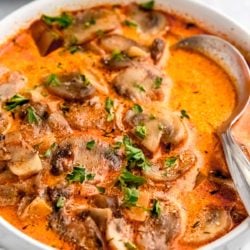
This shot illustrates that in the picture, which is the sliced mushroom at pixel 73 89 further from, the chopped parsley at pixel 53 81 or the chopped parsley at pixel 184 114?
the chopped parsley at pixel 184 114

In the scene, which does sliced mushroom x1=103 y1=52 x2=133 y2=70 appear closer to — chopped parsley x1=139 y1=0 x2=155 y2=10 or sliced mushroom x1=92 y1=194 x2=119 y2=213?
chopped parsley x1=139 y1=0 x2=155 y2=10

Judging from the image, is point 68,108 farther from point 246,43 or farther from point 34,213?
point 246,43

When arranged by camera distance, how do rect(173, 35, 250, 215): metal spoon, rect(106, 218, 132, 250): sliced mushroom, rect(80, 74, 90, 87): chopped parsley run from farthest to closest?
rect(80, 74, 90, 87): chopped parsley, rect(173, 35, 250, 215): metal spoon, rect(106, 218, 132, 250): sliced mushroom

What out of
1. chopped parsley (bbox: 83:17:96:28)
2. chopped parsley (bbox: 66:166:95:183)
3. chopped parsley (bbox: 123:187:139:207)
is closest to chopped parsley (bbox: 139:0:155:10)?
chopped parsley (bbox: 83:17:96:28)

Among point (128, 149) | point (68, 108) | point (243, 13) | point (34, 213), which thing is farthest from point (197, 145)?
point (243, 13)

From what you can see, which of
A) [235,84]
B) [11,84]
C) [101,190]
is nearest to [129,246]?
[101,190]
